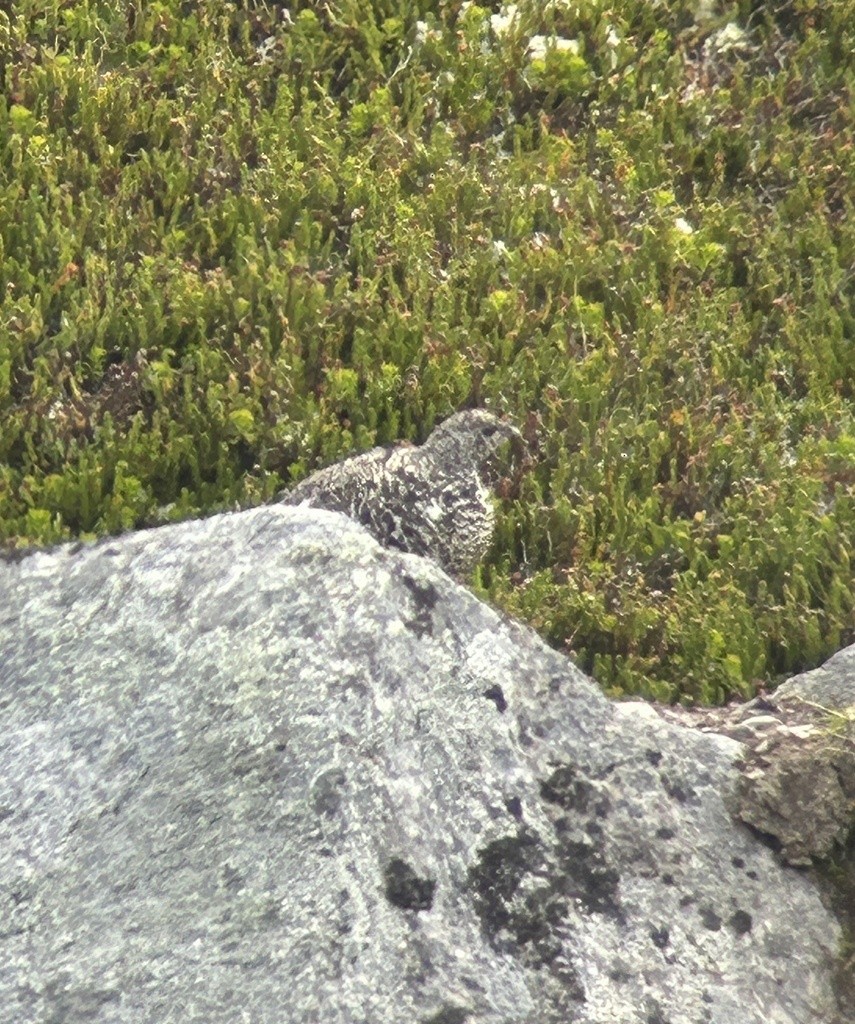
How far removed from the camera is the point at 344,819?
12.2 feet

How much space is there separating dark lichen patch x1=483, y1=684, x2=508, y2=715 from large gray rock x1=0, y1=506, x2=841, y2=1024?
13 mm

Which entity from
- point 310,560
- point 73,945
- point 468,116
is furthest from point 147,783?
point 468,116

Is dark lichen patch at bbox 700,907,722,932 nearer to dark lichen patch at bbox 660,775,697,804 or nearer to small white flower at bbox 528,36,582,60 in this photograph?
dark lichen patch at bbox 660,775,697,804

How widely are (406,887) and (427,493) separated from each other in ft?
7.34

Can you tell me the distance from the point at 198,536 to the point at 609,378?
256 centimetres

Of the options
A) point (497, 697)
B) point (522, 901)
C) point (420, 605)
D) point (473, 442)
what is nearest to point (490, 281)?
point (473, 442)

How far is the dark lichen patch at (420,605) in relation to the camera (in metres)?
4.25

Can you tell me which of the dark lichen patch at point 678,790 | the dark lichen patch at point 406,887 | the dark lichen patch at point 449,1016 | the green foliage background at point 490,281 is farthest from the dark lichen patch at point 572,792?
the green foliage background at point 490,281

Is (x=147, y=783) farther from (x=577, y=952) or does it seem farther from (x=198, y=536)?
(x=577, y=952)

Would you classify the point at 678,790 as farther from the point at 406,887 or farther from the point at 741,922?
the point at 406,887

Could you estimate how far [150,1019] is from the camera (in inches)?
137

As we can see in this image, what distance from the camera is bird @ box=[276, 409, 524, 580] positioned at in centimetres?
546

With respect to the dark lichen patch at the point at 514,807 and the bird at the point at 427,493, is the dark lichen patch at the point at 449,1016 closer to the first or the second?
the dark lichen patch at the point at 514,807

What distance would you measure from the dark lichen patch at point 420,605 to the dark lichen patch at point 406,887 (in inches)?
31.3
